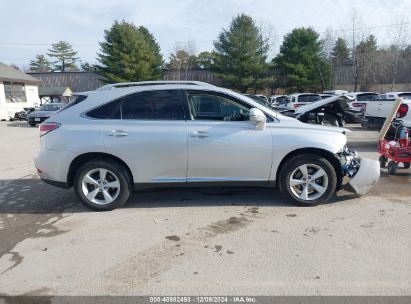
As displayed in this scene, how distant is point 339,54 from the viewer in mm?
50688

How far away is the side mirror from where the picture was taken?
4836mm

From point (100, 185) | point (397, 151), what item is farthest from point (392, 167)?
point (100, 185)

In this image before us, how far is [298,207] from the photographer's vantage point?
5.21 m

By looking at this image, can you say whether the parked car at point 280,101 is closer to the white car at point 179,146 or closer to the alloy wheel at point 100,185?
the white car at point 179,146

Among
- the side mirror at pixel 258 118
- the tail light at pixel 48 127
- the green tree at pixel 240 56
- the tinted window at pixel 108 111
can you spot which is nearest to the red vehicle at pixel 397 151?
the side mirror at pixel 258 118

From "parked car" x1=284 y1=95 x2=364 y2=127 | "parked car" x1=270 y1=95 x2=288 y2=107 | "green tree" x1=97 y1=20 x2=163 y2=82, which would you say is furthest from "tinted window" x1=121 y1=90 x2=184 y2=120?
"green tree" x1=97 y1=20 x2=163 y2=82

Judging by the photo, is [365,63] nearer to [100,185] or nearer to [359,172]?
[359,172]

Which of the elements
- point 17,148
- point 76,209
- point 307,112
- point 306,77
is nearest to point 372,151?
point 307,112

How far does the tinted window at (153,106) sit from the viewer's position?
201 inches

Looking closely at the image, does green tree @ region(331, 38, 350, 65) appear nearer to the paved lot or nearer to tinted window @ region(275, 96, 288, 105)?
tinted window @ region(275, 96, 288, 105)

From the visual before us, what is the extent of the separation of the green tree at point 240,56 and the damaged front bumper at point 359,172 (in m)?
38.2

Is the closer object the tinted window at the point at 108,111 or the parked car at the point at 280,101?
the tinted window at the point at 108,111

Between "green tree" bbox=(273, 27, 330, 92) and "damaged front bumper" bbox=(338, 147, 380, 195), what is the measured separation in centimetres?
3910

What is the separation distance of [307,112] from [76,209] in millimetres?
5192
